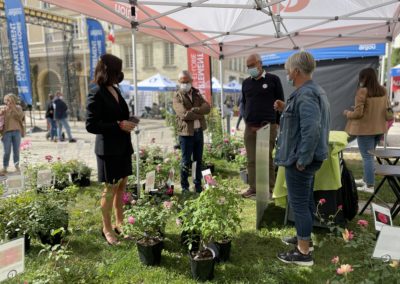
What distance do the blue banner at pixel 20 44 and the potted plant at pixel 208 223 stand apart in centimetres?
978

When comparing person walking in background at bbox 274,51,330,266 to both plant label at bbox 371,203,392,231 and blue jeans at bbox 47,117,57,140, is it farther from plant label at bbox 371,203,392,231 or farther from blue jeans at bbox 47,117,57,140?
blue jeans at bbox 47,117,57,140

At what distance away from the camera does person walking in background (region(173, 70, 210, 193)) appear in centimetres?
436

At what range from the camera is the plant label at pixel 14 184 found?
3547mm

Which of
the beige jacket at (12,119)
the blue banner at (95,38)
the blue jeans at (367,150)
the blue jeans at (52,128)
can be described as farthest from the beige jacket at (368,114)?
the blue banner at (95,38)

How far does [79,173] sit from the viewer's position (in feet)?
17.6

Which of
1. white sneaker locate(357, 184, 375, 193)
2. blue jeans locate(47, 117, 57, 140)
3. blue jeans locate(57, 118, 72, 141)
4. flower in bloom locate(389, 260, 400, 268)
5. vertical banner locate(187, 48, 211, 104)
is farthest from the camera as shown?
blue jeans locate(47, 117, 57, 140)

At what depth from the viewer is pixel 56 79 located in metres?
34.6

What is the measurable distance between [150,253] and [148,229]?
0.20 m

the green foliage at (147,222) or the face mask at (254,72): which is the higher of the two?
the face mask at (254,72)

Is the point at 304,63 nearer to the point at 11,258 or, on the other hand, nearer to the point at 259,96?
the point at 259,96

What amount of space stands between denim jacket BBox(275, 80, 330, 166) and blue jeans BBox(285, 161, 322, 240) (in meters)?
0.08

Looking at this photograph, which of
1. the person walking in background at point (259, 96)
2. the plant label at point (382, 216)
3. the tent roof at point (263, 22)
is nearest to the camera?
the plant label at point (382, 216)

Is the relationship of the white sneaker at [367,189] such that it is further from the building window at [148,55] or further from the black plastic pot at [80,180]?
the building window at [148,55]

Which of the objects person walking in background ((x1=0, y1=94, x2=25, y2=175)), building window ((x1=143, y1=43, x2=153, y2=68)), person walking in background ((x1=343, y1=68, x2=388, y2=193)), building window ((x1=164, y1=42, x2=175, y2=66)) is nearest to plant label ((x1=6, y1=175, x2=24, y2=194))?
person walking in background ((x1=0, y1=94, x2=25, y2=175))
